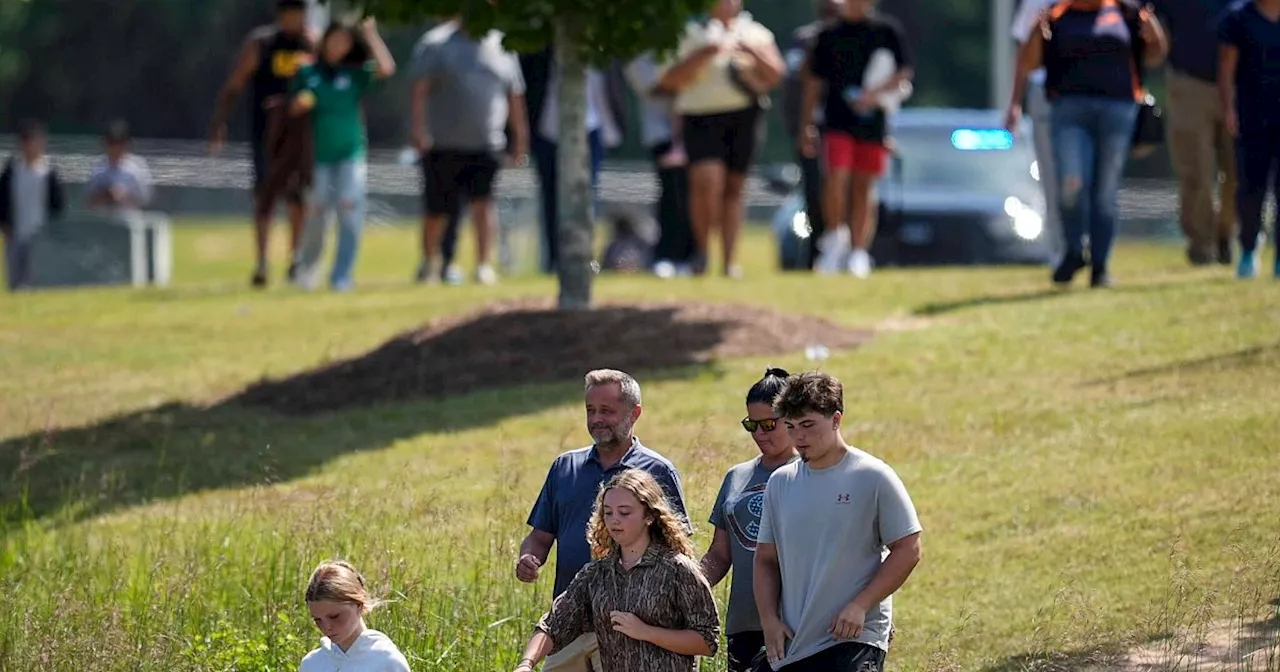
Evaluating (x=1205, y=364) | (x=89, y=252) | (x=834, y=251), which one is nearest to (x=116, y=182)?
(x=89, y=252)

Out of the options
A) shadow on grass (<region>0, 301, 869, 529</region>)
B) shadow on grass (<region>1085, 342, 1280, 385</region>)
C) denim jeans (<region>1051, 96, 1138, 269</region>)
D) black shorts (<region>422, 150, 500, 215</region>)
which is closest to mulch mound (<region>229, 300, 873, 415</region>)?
shadow on grass (<region>0, 301, 869, 529</region>)

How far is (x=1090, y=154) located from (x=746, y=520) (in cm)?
800

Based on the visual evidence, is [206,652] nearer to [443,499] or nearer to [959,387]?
[443,499]

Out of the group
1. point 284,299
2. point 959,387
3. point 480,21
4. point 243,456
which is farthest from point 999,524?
point 284,299

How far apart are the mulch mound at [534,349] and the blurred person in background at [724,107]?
3888mm

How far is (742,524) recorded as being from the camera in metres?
7.81

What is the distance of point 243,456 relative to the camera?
40.4 feet

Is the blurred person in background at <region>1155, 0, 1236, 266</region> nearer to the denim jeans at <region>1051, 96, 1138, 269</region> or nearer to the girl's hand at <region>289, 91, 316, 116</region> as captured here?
the denim jeans at <region>1051, 96, 1138, 269</region>

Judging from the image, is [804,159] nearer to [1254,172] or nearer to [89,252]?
[1254,172]

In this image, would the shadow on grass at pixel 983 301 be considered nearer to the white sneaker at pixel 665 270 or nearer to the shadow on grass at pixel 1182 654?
the white sneaker at pixel 665 270

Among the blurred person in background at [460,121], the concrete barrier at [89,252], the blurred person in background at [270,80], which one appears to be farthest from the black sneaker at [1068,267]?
the concrete barrier at [89,252]

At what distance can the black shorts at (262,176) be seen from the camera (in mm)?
19328

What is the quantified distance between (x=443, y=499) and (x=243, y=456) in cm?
215

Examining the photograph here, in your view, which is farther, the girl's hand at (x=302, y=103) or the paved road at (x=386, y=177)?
the paved road at (x=386, y=177)
